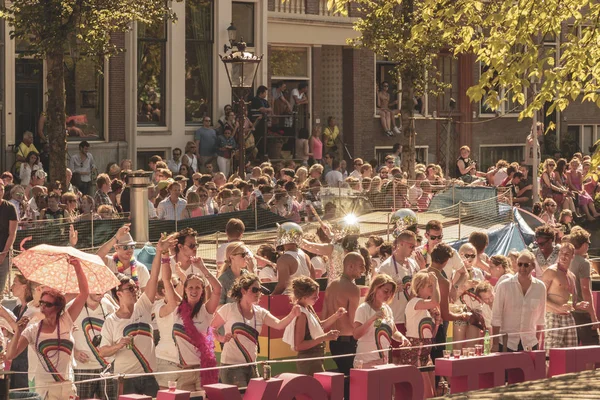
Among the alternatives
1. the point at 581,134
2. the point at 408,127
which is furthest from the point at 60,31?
the point at 581,134

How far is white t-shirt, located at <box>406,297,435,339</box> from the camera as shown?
1334cm

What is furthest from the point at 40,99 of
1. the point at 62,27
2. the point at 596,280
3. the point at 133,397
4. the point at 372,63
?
the point at 133,397

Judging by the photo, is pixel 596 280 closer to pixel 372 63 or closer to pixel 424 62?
pixel 424 62

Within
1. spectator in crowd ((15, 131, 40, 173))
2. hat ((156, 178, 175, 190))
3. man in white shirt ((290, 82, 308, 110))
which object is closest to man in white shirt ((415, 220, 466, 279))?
hat ((156, 178, 175, 190))

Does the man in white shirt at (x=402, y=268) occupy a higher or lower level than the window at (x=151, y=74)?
lower

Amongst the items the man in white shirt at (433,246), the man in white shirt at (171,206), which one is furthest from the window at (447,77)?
the man in white shirt at (433,246)

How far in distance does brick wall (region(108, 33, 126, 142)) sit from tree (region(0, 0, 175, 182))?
560cm

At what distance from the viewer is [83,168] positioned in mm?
28922

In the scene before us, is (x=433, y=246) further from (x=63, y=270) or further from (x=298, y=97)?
(x=298, y=97)

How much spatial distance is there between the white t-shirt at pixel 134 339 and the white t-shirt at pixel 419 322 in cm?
270

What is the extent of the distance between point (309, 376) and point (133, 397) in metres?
1.64

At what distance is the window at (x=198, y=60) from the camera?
34.4 metres

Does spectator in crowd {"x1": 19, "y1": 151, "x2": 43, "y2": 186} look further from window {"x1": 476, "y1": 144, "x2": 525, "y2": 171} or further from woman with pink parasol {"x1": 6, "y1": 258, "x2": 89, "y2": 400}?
window {"x1": 476, "y1": 144, "x2": 525, "y2": 171}

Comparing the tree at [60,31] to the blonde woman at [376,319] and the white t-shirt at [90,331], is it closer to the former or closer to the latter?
the white t-shirt at [90,331]
